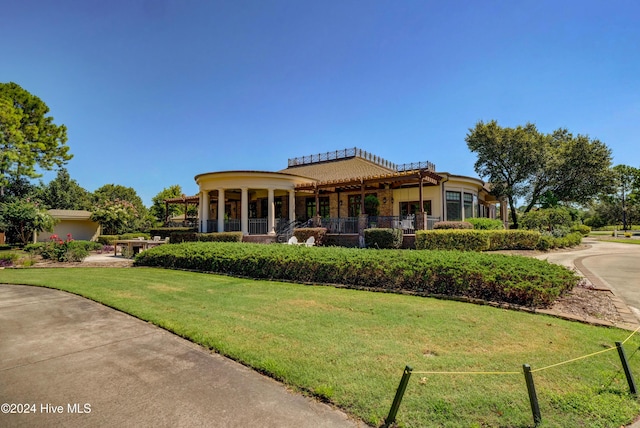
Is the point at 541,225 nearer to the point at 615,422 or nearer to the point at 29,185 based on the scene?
the point at 615,422

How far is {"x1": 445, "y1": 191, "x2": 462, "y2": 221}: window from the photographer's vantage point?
68.3ft

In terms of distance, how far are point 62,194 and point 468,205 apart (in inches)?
1949

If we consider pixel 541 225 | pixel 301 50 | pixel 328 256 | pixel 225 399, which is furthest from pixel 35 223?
pixel 541 225

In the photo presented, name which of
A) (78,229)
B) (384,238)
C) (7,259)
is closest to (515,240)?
(384,238)

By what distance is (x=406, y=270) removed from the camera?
759 centimetres

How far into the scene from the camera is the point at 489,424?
262 cm

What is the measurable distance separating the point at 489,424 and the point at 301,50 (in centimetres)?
1398

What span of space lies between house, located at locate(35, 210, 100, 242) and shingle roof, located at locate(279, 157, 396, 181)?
2208 centimetres

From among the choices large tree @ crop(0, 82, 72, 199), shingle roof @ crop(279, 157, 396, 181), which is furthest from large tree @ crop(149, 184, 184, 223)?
shingle roof @ crop(279, 157, 396, 181)

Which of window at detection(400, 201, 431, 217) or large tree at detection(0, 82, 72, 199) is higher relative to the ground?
large tree at detection(0, 82, 72, 199)

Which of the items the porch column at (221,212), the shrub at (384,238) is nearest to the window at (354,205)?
the shrub at (384,238)

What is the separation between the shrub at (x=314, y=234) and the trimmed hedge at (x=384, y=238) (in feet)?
9.40

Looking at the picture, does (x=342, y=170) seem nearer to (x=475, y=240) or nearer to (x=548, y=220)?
(x=475, y=240)

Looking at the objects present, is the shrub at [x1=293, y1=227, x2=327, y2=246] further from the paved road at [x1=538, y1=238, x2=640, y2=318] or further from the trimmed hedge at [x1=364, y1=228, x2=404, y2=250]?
the paved road at [x1=538, y1=238, x2=640, y2=318]
